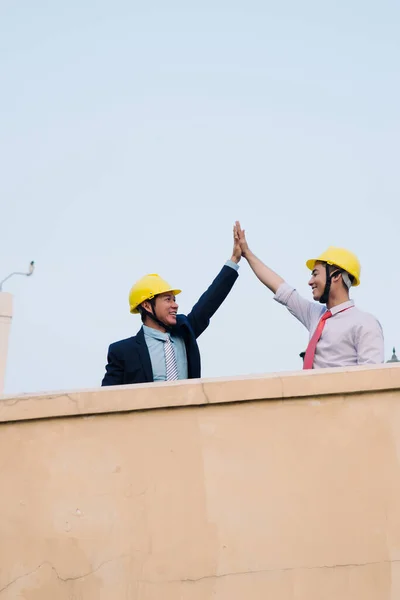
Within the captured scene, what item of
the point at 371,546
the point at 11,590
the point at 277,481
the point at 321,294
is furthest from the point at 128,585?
the point at 321,294

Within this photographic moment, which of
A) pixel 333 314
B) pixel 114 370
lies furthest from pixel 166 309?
pixel 333 314

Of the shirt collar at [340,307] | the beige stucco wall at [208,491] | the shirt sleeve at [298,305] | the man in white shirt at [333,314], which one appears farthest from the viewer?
the shirt sleeve at [298,305]

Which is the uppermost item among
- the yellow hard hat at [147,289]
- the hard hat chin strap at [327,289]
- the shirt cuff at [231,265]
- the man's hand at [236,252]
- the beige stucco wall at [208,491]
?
the man's hand at [236,252]

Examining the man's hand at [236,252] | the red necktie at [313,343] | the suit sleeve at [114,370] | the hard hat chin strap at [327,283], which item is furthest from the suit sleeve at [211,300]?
the red necktie at [313,343]

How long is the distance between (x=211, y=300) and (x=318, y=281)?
0.88m

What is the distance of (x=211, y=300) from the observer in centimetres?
681

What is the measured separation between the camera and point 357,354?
5898 millimetres

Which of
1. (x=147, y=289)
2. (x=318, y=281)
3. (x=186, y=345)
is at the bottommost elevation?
(x=186, y=345)

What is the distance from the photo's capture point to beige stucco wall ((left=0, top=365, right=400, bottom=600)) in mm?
4957

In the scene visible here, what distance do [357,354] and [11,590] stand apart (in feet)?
8.12

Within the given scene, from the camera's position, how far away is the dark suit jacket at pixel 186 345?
6332mm

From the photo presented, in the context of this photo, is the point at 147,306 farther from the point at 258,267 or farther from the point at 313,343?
the point at 313,343

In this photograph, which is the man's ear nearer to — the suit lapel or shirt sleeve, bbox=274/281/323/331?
the suit lapel

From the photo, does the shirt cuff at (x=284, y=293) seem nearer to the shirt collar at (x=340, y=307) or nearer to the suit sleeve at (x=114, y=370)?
the shirt collar at (x=340, y=307)
